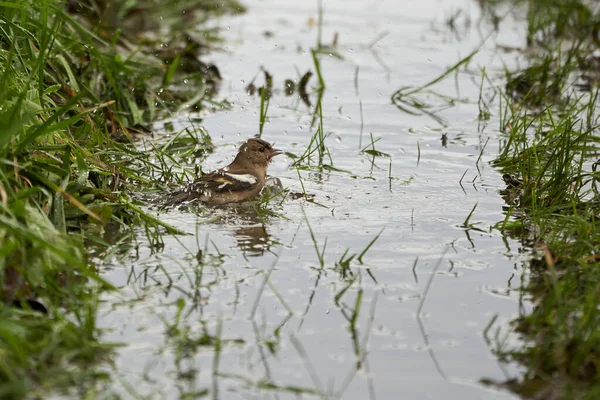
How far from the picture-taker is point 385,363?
4.65m

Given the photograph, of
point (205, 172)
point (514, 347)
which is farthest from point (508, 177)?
point (514, 347)

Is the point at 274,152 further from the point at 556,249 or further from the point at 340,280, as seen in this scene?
the point at 556,249

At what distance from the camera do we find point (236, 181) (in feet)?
24.8

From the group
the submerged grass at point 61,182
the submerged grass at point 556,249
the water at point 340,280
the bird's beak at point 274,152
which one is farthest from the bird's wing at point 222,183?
the submerged grass at point 556,249

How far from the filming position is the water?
4500mm

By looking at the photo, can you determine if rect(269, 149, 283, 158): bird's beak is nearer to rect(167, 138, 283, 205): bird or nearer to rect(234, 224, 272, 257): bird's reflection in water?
rect(167, 138, 283, 205): bird

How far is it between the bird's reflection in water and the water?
0.01 metres

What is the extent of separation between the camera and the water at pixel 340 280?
4500 millimetres

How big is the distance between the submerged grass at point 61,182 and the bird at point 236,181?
359mm

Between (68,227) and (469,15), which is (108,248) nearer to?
(68,227)

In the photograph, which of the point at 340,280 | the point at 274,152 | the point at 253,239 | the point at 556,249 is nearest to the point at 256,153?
the point at 274,152

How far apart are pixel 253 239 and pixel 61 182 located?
1.31 meters

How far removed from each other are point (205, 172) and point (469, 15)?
346 inches

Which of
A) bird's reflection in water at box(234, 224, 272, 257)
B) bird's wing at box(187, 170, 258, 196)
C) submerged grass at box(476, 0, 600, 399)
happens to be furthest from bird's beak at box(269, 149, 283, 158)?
submerged grass at box(476, 0, 600, 399)
